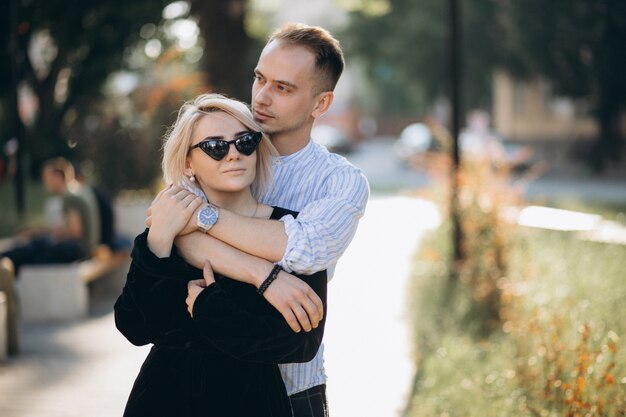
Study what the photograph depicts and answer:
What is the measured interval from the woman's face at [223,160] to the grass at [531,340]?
229cm

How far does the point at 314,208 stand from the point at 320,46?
0.51 metres

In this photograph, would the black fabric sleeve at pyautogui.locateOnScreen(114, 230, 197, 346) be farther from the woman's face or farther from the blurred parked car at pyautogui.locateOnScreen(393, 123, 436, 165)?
the blurred parked car at pyautogui.locateOnScreen(393, 123, 436, 165)

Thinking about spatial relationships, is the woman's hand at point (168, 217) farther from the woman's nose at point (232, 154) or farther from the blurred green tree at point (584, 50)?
the blurred green tree at point (584, 50)

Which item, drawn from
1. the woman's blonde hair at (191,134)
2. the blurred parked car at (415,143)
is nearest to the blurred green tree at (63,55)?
the blurred parked car at (415,143)

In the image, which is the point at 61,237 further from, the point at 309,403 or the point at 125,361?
the point at 309,403

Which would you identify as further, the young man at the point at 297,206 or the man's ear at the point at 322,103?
the man's ear at the point at 322,103

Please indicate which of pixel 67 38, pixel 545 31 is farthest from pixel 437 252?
pixel 545 31

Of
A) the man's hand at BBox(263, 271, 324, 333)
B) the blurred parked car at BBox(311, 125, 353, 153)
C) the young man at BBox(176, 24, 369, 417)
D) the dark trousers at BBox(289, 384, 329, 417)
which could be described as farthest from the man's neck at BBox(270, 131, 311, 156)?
the blurred parked car at BBox(311, 125, 353, 153)

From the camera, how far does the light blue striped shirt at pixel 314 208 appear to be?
99.8 inches

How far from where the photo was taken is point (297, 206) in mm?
2789

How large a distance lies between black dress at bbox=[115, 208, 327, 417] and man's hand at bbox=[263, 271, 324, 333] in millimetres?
34

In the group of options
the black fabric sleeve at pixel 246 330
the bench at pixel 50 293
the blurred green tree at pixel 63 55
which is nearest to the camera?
the black fabric sleeve at pixel 246 330

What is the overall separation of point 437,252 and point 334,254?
27.4 feet

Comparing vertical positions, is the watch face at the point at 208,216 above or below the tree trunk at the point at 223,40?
above
